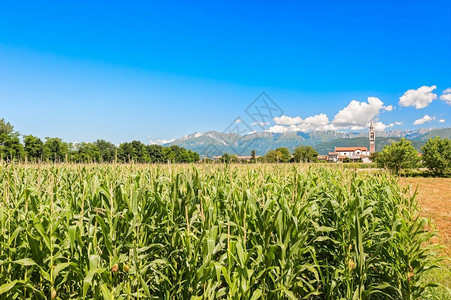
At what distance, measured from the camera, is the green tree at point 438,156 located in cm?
3394

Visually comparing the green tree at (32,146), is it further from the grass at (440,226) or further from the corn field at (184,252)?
the grass at (440,226)

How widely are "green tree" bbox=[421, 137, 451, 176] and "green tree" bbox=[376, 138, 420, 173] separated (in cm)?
143

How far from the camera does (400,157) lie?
112 ft

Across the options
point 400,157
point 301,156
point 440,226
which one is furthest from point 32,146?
point 400,157

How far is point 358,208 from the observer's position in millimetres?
3482

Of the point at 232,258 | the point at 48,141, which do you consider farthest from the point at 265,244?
the point at 48,141

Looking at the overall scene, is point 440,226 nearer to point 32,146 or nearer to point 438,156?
point 438,156

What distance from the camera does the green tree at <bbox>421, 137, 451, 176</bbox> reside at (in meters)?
33.9

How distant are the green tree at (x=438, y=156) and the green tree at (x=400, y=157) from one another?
56.4 inches

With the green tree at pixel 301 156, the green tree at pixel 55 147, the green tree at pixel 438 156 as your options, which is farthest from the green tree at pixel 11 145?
the green tree at pixel 438 156

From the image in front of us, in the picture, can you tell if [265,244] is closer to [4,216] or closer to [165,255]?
[165,255]

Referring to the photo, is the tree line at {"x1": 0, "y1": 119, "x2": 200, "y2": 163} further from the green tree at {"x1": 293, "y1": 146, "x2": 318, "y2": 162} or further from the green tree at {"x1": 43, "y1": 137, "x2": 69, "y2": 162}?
the green tree at {"x1": 293, "y1": 146, "x2": 318, "y2": 162}

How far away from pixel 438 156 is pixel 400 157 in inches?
203

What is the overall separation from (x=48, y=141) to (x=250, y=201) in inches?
2664
